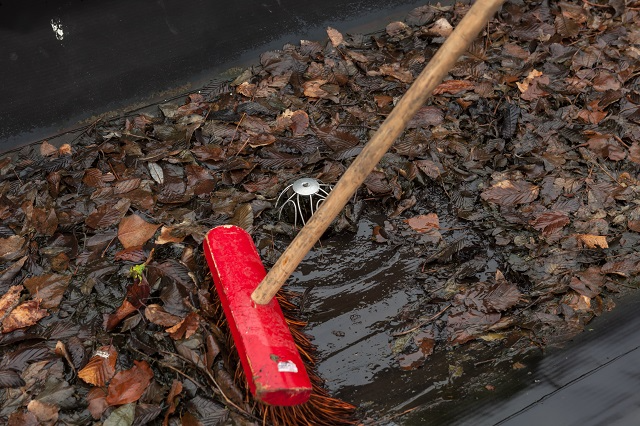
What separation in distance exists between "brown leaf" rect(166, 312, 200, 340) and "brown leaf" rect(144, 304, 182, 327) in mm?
21

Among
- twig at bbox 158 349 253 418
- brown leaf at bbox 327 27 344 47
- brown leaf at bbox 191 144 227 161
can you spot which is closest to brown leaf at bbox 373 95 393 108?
brown leaf at bbox 327 27 344 47

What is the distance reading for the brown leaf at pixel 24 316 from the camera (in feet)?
7.34

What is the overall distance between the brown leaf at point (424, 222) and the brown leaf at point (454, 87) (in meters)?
0.78

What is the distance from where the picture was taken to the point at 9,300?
231cm

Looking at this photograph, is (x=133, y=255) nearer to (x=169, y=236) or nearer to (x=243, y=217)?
(x=169, y=236)

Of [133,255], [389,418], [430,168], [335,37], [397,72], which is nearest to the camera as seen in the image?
[389,418]

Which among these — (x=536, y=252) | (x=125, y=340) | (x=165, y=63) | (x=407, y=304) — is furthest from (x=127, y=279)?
(x=536, y=252)

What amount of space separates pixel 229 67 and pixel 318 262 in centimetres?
138

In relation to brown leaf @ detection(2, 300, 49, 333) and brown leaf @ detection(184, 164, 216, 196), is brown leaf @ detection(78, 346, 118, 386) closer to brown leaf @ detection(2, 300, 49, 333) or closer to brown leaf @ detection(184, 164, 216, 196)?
brown leaf @ detection(2, 300, 49, 333)

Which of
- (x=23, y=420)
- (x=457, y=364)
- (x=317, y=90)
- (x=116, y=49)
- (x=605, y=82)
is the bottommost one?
(x=23, y=420)

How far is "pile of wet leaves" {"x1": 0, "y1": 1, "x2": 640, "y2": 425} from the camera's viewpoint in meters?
2.15

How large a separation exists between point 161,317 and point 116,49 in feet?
5.46

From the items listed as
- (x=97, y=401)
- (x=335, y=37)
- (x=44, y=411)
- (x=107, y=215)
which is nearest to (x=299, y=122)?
(x=335, y=37)

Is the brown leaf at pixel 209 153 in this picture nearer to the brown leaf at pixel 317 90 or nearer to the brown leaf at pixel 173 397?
the brown leaf at pixel 317 90
